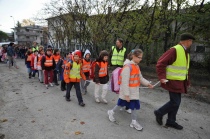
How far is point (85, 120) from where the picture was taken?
14.3ft

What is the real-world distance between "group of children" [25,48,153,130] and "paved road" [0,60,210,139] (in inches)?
11.9

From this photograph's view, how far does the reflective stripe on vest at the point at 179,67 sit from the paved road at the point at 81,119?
1280 mm

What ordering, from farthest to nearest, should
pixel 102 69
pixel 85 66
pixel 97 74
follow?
pixel 85 66, pixel 102 69, pixel 97 74

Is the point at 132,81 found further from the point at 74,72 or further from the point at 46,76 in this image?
the point at 46,76

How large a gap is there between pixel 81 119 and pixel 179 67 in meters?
2.70

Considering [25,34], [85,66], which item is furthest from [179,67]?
[25,34]

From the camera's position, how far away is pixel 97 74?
543 cm

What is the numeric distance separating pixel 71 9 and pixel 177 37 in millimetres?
8242

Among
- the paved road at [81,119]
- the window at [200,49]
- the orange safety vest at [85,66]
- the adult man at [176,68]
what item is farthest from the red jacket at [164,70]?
the window at [200,49]

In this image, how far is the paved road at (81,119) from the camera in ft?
12.2

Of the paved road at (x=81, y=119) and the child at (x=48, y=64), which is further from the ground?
the child at (x=48, y=64)

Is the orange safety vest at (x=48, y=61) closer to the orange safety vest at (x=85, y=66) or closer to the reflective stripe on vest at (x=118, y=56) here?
the orange safety vest at (x=85, y=66)

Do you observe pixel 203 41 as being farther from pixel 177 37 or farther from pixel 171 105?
pixel 171 105

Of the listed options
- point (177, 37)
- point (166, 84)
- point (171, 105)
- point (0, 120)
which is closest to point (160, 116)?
point (171, 105)
